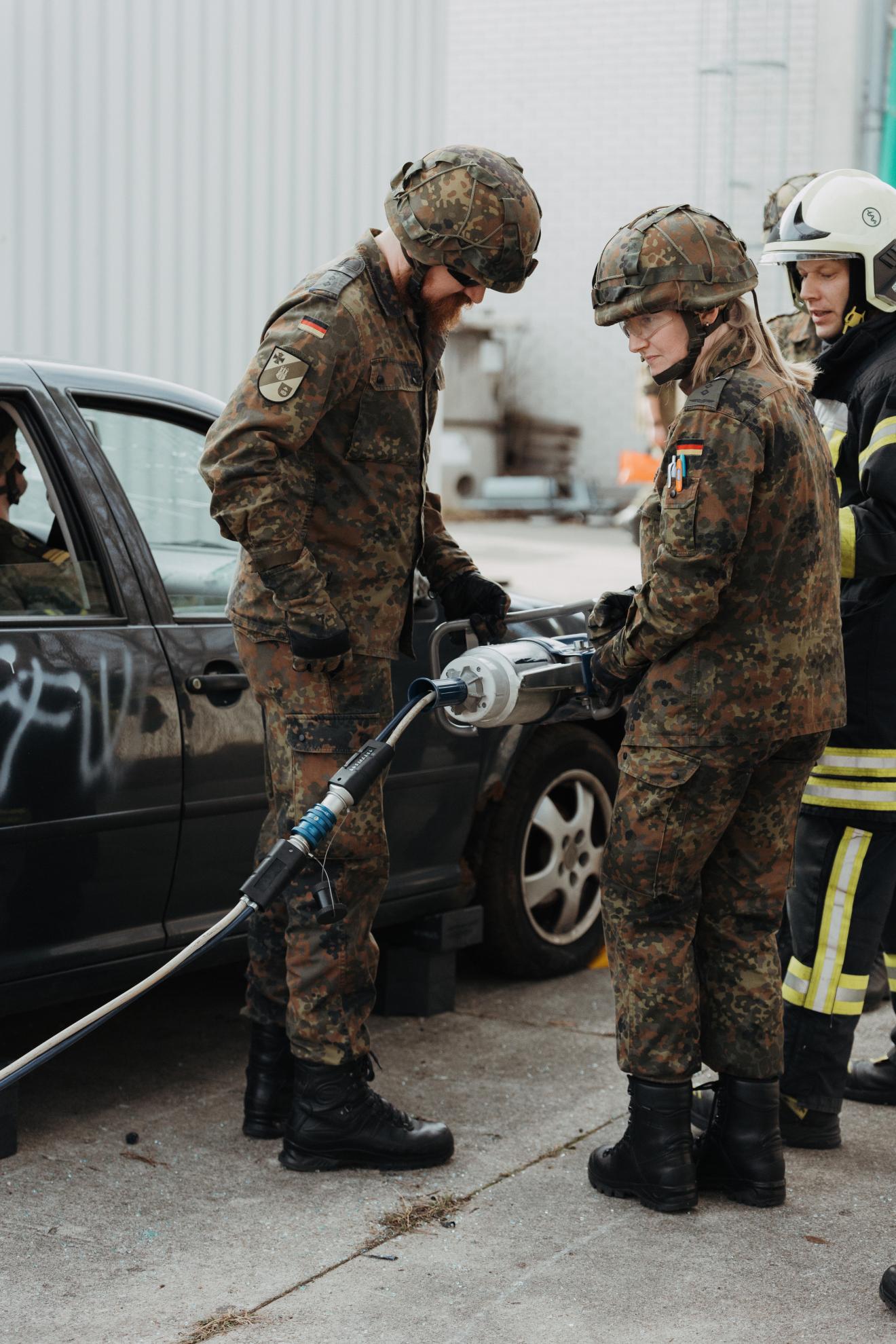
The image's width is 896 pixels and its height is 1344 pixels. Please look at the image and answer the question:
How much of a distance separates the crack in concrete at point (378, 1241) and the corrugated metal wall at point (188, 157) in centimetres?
385

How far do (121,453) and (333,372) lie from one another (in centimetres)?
93

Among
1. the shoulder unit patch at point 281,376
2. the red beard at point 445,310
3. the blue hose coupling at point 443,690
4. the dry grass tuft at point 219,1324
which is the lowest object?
the dry grass tuft at point 219,1324

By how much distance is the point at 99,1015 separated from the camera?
8.35ft

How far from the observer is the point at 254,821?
3828 mm

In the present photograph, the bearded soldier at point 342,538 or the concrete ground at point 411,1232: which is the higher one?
the bearded soldier at point 342,538

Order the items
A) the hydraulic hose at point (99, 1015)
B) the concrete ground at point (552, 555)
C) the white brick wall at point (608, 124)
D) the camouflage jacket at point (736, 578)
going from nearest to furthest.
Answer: the hydraulic hose at point (99, 1015), the camouflage jacket at point (736, 578), the concrete ground at point (552, 555), the white brick wall at point (608, 124)

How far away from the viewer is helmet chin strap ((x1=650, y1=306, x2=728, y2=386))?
312 centimetres

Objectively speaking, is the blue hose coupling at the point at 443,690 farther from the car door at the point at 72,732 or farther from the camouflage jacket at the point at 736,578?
the car door at the point at 72,732

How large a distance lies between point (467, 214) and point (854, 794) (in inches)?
60.4

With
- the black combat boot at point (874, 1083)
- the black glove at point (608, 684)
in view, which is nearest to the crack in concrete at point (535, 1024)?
the black combat boot at point (874, 1083)

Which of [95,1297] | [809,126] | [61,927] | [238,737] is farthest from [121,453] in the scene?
[809,126]

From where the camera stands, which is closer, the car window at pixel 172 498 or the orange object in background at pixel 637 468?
the car window at pixel 172 498

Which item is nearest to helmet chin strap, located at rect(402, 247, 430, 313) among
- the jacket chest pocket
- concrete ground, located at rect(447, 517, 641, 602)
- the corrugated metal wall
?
the jacket chest pocket

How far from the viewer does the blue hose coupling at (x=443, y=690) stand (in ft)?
10.4
